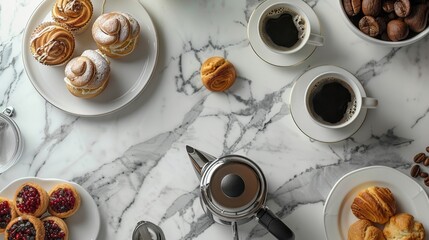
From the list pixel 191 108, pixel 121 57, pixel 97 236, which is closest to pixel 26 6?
pixel 121 57

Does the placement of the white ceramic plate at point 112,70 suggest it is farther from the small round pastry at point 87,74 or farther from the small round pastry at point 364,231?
the small round pastry at point 364,231

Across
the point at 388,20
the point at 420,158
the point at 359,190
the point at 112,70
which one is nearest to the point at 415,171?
the point at 420,158

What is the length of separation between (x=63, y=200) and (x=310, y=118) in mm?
607

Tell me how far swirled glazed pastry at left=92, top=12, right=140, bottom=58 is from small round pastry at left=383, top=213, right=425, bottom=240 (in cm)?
73

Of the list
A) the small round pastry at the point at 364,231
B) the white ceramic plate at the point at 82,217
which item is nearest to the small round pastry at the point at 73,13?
the white ceramic plate at the point at 82,217

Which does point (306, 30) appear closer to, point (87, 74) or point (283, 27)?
point (283, 27)

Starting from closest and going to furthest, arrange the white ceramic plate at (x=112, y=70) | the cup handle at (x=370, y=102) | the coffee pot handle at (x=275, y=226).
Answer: the coffee pot handle at (x=275, y=226)
the cup handle at (x=370, y=102)
the white ceramic plate at (x=112, y=70)

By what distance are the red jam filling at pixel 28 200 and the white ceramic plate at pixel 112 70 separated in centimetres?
21

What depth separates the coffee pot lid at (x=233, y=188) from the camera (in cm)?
144

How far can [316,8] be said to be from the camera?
1.64 metres

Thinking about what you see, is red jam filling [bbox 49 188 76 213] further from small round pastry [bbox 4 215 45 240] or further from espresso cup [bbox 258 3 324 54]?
espresso cup [bbox 258 3 324 54]

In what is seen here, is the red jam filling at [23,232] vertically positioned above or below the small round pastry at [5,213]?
below

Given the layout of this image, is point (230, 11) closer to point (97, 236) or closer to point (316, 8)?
point (316, 8)

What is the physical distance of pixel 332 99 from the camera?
1.58 meters
